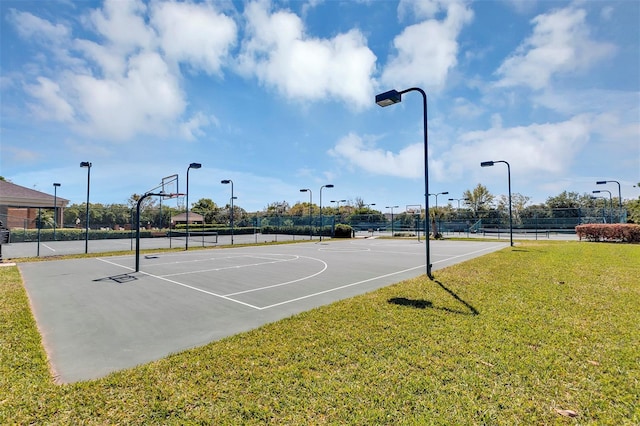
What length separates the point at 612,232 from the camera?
70.3 ft

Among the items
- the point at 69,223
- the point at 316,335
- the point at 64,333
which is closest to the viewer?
the point at 316,335

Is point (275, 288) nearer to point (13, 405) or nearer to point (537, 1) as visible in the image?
point (13, 405)

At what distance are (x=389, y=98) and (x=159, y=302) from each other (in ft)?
23.5

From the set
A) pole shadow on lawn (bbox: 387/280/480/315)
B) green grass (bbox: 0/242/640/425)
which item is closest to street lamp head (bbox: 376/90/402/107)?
pole shadow on lawn (bbox: 387/280/480/315)

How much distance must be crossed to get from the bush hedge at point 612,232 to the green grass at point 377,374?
21545mm

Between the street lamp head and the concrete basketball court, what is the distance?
15.5 ft

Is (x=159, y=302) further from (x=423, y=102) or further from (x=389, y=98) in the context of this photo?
(x=423, y=102)

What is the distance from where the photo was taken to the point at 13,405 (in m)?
2.65

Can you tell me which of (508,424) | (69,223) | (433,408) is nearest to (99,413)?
(433,408)

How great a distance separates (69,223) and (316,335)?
54.7 m

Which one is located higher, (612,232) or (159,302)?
(612,232)

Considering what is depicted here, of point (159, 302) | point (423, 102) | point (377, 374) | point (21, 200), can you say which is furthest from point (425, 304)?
point (21, 200)

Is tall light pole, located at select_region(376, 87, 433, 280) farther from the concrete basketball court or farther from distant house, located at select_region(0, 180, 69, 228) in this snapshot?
distant house, located at select_region(0, 180, 69, 228)

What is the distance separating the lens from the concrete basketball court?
3.97m
